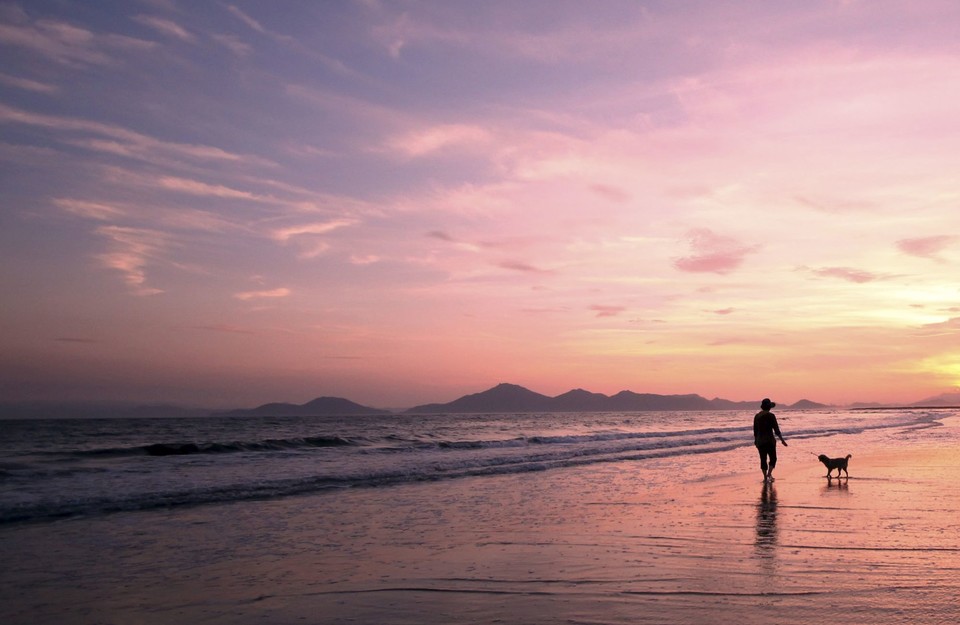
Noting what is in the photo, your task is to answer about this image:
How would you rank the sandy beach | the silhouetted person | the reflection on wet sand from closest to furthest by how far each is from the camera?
1. the sandy beach
2. the reflection on wet sand
3. the silhouetted person

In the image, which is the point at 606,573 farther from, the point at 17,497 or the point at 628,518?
the point at 17,497

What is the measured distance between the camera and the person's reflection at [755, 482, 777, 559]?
8.80m

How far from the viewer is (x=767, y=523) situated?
35.7ft

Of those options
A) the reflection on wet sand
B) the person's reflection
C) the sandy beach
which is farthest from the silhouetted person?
the sandy beach

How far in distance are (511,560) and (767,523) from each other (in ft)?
15.5

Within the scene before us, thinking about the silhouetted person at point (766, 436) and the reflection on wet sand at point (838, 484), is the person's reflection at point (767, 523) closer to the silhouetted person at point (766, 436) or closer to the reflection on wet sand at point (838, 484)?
the reflection on wet sand at point (838, 484)

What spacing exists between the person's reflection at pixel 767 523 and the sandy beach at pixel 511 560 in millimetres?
46

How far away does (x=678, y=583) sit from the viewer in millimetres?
7215

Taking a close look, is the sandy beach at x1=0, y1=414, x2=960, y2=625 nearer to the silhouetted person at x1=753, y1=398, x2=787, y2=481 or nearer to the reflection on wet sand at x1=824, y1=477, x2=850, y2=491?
the reflection on wet sand at x1=824, y1=477, x2=850, y2=491

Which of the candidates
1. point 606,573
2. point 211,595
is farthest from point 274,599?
point 606,573

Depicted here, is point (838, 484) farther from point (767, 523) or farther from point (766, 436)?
point (767, 523)

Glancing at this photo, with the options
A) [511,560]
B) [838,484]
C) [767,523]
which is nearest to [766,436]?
[838,484]

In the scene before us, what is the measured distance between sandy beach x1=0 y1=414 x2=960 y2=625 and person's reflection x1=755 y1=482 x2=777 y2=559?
46 millimetres

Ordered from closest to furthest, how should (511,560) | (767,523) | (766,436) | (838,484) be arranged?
(511,560)
(767,523)
(838,484)
(766,436)
